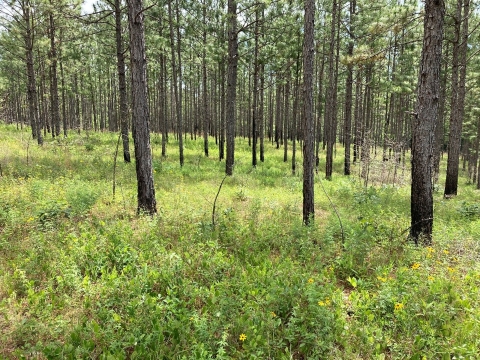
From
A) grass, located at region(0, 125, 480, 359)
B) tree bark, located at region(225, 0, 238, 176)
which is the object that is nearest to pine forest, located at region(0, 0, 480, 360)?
grass, located at region(0, 125, 480, 359)

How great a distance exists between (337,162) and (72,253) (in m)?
23.4

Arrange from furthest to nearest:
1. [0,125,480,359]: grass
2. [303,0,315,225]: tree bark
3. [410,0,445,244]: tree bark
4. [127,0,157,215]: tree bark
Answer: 1. [127,0,157,215]: tree bark
2. [303,0,315,225]: tree bark
3. [410,0,445,244]: tree bark
4. [0,125,480,359]: grass

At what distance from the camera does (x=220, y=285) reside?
4.49 meters

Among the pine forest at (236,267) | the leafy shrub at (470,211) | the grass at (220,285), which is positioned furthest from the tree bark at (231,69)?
the leafy shrub at (470,211)

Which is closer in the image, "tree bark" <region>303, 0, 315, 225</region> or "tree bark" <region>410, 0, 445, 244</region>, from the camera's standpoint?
"tree bark" <region>410, 0, 445, 244</region>

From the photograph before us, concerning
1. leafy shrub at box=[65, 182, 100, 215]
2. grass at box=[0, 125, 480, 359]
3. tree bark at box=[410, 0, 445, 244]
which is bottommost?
grass at box=[0, 125, 480, 359]

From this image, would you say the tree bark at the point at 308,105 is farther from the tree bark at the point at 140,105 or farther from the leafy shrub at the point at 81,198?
the leafy shrub at the point at 81,198

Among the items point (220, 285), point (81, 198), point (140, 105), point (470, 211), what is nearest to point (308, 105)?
point (140, 105)

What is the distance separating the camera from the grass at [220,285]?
137 inches

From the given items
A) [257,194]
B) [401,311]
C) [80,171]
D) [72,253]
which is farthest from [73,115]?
[401,311]

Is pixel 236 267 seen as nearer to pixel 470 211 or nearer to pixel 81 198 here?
pixel 81 198

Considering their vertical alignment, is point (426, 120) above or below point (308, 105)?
below

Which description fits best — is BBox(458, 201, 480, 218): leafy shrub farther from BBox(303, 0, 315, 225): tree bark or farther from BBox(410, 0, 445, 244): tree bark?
BBox(303, 0, 315, 225): tree bark

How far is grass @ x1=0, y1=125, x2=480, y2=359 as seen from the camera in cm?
349
